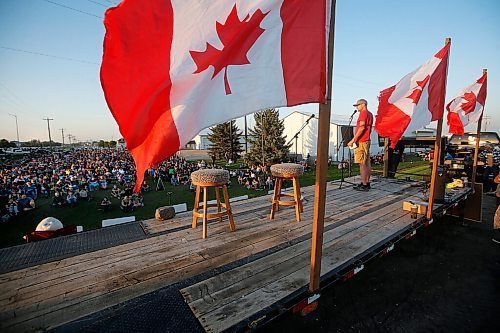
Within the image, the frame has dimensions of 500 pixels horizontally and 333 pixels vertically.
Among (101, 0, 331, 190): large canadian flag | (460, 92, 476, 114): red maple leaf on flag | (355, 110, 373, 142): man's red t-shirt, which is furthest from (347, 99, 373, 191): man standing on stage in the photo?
(101, 0, 331, 190): large canadian flag

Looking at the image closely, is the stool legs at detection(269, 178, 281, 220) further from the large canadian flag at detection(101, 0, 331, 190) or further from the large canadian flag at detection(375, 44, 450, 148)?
the large canadian flag at detection(101, 0, 331, 190)

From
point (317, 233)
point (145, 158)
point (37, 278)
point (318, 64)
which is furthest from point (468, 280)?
point (37, 278)

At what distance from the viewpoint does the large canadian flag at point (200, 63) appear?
1663mm

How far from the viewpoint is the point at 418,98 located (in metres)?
4.41

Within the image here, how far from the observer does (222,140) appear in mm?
33094

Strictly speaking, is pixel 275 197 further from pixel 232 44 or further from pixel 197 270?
pixel 232 44

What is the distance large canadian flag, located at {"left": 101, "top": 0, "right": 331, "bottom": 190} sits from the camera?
1663mm

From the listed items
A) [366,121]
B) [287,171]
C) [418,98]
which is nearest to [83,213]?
[287,171]

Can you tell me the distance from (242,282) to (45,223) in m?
3.98

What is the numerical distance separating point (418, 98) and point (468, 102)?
4275mm

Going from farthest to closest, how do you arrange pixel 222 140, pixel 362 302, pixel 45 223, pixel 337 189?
1. pixel 222 140
2. pixel 337 189
3. pixel 45 223
4. pixel 362 302

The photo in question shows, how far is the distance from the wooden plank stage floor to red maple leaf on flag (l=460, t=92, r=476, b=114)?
4.95m

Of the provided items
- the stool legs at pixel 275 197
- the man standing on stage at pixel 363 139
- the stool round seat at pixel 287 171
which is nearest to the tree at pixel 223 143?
the man standing on stage at pixel 363 139

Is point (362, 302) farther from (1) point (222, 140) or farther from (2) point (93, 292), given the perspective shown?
(1) point (222, 140)
